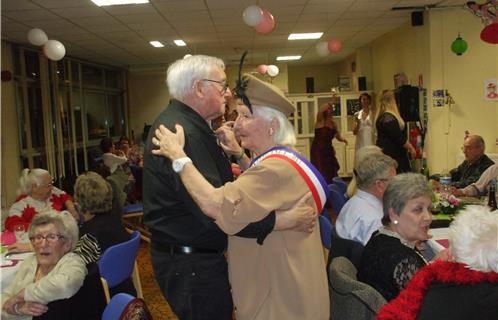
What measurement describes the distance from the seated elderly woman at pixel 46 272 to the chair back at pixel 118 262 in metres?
0.32

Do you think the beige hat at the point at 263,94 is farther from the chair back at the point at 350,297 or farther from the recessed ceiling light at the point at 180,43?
the recessed ceiling light at the point at 180,43

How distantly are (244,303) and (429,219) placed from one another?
2.92 ft

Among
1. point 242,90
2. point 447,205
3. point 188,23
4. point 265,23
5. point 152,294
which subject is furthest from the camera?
point 188,23

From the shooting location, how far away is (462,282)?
1.37m

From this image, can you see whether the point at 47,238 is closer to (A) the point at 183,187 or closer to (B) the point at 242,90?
(A) the point at 183,187

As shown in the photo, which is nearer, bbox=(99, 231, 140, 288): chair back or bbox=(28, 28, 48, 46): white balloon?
bbox=(99, 231, 140, 288): chair back

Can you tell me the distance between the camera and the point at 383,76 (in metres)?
9.65

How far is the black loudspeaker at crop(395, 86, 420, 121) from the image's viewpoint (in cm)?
712

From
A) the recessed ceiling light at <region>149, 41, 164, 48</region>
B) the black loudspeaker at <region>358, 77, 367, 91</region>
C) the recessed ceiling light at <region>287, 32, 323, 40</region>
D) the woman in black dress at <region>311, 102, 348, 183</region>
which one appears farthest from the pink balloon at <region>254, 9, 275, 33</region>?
the black loudspeaker at <region>358, 77, 367, 91</region>

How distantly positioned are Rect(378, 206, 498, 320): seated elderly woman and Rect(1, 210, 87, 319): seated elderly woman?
1.35 m

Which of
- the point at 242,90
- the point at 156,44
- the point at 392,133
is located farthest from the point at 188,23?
the point at 242,90

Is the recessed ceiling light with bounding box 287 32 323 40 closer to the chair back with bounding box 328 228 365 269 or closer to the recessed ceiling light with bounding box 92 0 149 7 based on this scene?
the recessed ceiling light with bounding box 92 0 149 7

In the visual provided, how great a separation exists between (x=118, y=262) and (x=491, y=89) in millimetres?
5858

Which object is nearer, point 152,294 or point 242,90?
point 242,90
